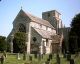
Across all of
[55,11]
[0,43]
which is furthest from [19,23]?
[55,11]

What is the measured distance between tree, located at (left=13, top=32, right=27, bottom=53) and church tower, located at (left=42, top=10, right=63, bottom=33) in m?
19.9

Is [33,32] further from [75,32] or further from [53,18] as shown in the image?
[53,18]

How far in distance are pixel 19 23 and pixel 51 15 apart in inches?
663

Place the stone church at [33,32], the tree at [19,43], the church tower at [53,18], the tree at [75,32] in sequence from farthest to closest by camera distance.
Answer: the church tower at [53,18] < the tree at [75,32] < the stone church at [33,32] < the tree at [19,43]

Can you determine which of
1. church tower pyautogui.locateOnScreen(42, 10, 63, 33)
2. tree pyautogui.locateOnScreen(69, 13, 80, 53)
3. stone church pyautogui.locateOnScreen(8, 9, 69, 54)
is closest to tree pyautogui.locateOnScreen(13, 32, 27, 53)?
stone church pyautogui.locateOnScreen(8, 9, 69, 54)

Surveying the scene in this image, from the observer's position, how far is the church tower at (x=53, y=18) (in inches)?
2457

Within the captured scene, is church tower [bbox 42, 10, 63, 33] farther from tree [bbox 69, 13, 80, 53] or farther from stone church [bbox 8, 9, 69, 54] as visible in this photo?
tree [bbox 69, 13, 80, 53]

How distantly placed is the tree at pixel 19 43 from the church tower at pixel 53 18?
65.4ft

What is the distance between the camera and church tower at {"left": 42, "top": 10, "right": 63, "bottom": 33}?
6241 cm

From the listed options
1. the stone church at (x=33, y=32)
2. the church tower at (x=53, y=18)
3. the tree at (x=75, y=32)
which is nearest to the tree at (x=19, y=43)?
the stone church at (x=33, y=32)

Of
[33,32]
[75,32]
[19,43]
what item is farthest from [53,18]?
[19,43]

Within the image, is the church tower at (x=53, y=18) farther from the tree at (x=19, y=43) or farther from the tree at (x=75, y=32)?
the tree at (x=19, y=43)

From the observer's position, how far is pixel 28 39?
46500mm

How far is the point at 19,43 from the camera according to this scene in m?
43.4
